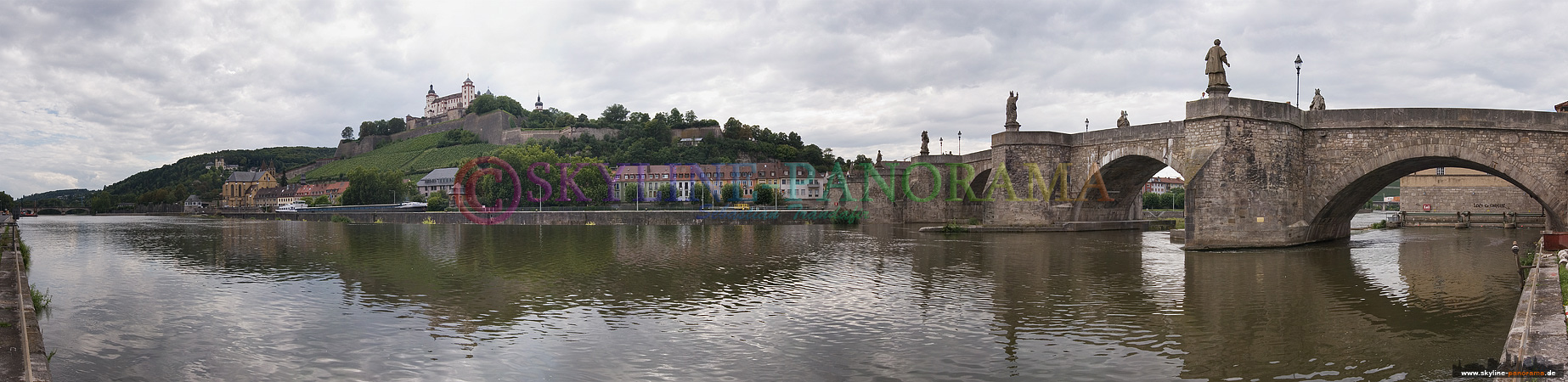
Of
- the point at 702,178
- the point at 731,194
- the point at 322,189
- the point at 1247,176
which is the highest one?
the point at 702,178

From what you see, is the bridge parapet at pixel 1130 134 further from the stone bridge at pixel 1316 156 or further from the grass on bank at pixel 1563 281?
the grass on bank at pixel 1563 281

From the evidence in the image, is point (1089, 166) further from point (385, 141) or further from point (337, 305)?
point (385, 141)

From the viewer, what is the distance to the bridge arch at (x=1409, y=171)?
1989 centimetres

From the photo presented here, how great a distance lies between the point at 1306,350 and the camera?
29.4ft

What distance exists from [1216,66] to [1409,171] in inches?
263

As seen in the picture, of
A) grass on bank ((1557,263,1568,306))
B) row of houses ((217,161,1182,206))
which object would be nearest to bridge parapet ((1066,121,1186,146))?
grass on bank ((1557,263,1568,306))

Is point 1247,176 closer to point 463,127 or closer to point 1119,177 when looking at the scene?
point 1119,177

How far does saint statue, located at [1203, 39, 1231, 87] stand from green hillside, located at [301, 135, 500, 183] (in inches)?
4384

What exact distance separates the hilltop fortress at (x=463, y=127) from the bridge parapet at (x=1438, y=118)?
112323 mm

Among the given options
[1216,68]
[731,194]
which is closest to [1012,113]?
[1216,68]

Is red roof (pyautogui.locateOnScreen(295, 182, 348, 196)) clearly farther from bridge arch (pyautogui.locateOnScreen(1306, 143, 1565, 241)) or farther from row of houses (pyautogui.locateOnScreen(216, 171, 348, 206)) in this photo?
bridge arch (pyautogui.locateOnScreen(1306, 143, 1565, 241))

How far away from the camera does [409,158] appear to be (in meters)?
138

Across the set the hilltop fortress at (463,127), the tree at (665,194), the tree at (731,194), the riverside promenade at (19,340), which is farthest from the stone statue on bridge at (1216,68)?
the hilltop fortress at (463,127)

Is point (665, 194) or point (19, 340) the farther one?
point (665, 194)
